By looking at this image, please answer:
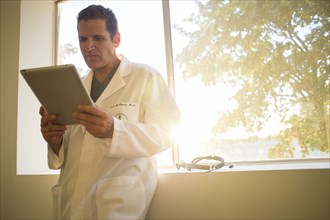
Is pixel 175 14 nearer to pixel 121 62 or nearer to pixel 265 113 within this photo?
pixel 121 62

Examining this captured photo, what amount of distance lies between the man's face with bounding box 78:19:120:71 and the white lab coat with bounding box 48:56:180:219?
0.10m

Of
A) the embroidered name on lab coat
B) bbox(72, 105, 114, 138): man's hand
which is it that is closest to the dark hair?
the embroidered name on lab coat

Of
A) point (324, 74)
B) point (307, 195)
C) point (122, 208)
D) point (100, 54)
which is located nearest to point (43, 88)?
point (100, 54)

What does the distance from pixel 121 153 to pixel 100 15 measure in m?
0.66

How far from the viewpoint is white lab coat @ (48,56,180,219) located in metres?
0.83

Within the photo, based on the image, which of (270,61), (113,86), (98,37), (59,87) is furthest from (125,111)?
(270,61)

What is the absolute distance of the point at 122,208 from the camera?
841mm

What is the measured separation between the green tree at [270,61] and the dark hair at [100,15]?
65 centimetres

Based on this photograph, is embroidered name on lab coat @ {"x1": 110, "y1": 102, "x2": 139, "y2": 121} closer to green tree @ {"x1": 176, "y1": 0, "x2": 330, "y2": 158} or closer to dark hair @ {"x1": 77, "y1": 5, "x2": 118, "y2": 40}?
dark hair @ {"x1": 77, "y1": 5, "x2": 118, "y2": 40}

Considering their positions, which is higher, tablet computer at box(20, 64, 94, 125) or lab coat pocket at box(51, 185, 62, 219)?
tablet computer at box(20, 64, 94, 125)

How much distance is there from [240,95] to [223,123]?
21 centimetres

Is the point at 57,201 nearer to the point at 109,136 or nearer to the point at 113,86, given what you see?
the point at 109,136

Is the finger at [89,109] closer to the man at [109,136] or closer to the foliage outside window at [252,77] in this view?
the man at [109,136]

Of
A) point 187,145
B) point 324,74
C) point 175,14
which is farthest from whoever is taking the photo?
point 175,14
